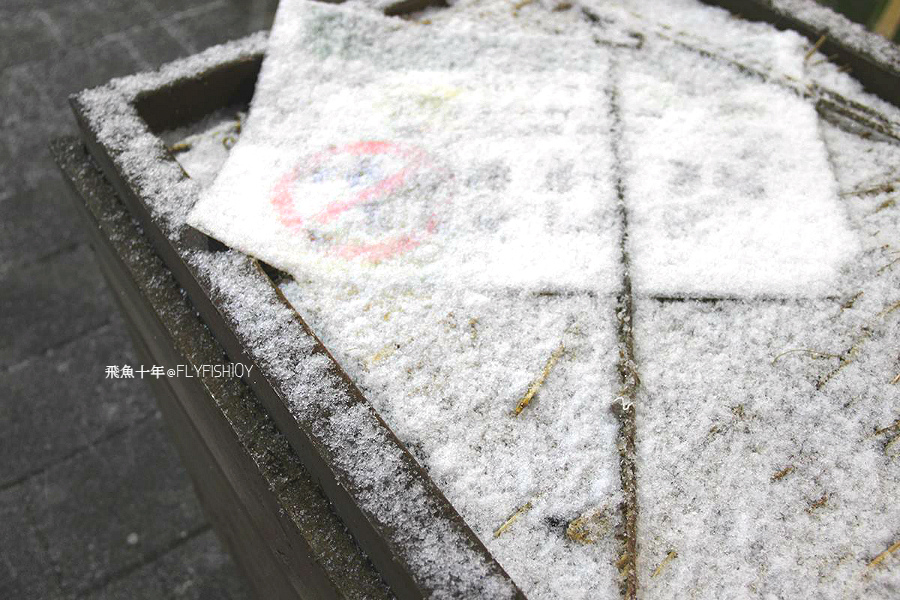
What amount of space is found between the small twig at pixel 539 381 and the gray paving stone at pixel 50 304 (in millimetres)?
2823

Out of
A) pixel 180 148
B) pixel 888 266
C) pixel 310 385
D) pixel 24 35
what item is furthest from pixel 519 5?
pixel 24 35

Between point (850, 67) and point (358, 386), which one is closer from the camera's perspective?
point (358, 386)

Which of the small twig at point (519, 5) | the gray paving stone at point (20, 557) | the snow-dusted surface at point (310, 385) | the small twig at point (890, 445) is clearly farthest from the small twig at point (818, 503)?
the gray paving stone at point (20, 557)

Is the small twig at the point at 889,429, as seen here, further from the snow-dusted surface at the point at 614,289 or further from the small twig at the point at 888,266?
the small twig at the point at 888,266

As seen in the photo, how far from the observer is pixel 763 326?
4.58ft

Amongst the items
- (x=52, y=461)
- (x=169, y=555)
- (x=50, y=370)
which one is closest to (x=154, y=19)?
(x=50, y=370)

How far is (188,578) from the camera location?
2.87m

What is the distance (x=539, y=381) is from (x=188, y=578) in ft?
7.28

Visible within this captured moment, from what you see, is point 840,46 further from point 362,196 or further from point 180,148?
point 180,148

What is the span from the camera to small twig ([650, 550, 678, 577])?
3.64 ft

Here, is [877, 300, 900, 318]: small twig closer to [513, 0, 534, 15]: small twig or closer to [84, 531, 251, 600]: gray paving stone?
[513, 0, 534, 15]: small twig

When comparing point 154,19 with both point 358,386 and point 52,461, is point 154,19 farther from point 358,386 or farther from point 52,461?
point 358,386

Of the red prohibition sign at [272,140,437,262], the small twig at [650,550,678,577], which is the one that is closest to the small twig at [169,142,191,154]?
the red prohibition sign at [272,140,437,262]

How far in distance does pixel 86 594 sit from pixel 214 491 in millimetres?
1042
